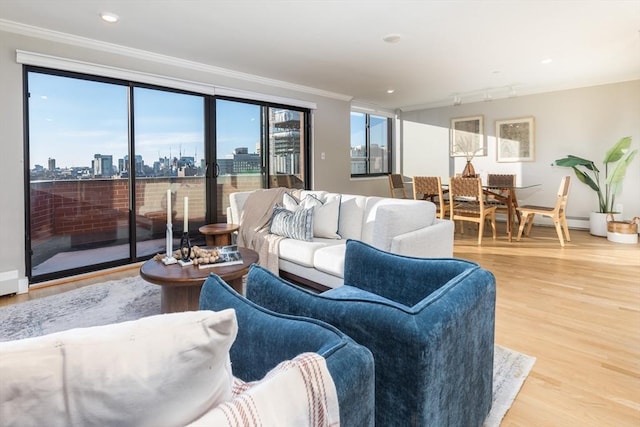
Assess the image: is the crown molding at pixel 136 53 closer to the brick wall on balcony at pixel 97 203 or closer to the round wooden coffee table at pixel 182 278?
the brick wall on balcony at pixel 97 203

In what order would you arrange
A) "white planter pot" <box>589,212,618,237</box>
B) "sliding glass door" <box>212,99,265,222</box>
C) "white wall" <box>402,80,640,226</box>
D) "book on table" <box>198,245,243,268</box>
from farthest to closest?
"white wall" <box>402,80,640,226</box> < "white planter pot" <box>589,212,618,237</box> < "sliding glass door" <box>212,99,265,222</box> < "book on table" <box>198,245,243,268</box>

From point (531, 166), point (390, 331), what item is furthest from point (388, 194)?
point (390, 331)

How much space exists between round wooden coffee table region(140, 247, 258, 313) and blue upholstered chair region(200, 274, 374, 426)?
1.17 m

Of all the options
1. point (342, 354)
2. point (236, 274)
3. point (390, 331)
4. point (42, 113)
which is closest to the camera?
point (342, 354)

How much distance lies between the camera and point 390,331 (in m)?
1.04

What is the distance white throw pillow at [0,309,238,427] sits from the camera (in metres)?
0.46

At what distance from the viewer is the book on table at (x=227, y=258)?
243 centimetres

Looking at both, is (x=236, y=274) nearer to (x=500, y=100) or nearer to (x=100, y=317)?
(x=100, y=317)

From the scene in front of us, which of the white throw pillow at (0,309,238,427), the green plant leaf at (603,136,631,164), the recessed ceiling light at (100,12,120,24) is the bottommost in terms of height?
the white throw pillow at (0,309,238,427)

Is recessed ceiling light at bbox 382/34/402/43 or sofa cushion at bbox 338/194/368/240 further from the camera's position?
recessed ceiling light at bbox 382/34/402/43

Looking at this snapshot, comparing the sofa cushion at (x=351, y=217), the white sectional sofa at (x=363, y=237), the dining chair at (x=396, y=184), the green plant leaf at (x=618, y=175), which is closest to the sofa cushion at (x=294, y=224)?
the white sectional sofa at (x=363, y=237)

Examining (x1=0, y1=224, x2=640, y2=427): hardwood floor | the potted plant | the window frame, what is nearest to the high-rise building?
(x1=0, y1=224, x2=640, y2=427): hardwood floor

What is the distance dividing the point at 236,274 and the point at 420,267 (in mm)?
1205

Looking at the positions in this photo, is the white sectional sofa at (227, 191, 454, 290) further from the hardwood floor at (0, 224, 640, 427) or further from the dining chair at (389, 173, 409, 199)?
the dining chair at (389, 173, 409, 199)
